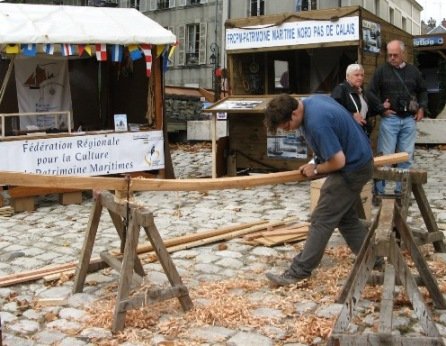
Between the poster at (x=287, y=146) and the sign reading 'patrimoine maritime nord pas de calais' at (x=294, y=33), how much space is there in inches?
63.7

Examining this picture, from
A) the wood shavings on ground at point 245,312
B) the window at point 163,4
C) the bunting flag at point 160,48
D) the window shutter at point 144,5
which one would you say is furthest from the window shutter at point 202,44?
the wood shavings on ground at point 245,312

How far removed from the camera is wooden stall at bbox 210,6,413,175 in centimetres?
960

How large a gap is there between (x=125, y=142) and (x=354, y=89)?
160 inches

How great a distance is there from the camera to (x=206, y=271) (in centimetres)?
565

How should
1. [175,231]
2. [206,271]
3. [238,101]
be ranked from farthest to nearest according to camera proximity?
1. [238,101]
2. [175,231]
3. [206,271]

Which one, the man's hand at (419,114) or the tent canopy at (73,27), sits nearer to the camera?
the man's hand at (419,114)

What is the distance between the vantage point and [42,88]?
1224 cm

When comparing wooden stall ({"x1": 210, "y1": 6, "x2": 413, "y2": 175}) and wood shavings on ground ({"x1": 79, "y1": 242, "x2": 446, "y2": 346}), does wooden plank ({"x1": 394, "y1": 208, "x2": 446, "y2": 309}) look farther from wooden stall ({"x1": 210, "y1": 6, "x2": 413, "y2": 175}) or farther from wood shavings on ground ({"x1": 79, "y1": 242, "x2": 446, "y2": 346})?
wooden stall ({"x1": 210, "y1": 6, "x2": 413, "y2": 175})

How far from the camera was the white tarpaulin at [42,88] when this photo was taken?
1195 centimetres

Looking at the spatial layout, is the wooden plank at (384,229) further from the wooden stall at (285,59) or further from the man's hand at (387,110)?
the wooden stall at (285,59)

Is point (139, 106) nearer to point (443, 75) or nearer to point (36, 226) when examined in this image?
point (36, 226)

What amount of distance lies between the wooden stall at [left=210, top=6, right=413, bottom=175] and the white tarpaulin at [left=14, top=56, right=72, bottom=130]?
3721 mm

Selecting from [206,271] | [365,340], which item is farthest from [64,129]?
[365,340]

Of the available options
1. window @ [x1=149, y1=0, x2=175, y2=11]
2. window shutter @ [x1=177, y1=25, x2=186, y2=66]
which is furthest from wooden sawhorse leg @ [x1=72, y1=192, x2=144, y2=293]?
window @ [x1=149, y1=0, x2=175, y2=11]
